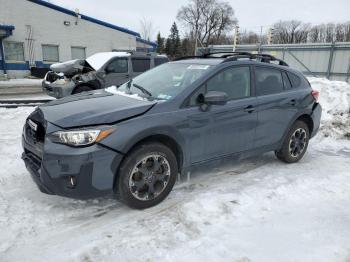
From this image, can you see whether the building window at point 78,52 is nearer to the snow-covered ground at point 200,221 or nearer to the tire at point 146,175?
the snow-covered ground at point 200,221

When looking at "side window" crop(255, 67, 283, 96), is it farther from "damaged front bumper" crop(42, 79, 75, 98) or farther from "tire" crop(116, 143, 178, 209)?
"damaged front bumper" crop(42, 79, 75, 98)

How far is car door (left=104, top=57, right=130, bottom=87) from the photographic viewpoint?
10547mm

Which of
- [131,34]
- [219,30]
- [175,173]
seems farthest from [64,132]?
[219,30]

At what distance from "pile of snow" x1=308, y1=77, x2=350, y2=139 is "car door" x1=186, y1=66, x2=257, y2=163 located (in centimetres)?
381

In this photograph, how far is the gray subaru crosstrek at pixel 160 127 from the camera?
10.4ft

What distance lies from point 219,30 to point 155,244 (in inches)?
2741

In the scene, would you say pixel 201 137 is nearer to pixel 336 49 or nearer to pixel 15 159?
pixel 15 159

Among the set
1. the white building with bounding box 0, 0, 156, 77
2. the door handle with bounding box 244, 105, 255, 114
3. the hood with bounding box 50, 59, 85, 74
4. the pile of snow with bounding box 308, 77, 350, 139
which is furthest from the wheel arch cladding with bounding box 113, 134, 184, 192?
the white building with bounding box 0, 0, 156, 77

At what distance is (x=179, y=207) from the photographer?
3.70 meters

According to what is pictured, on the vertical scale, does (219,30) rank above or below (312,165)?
above

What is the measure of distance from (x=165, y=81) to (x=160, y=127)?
3.33ft

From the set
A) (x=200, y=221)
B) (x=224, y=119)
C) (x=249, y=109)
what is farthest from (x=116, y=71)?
(x=200, y=221)

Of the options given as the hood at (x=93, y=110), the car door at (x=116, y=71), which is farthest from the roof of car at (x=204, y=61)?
the car door at (x=116, y=71)

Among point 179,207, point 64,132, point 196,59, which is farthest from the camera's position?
point 196,59
